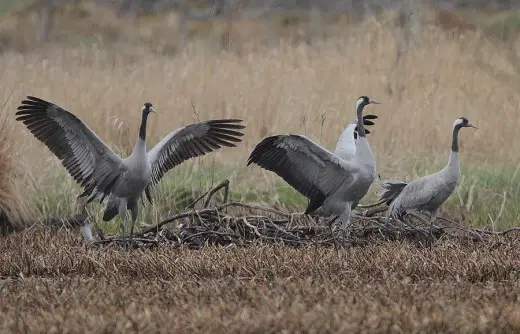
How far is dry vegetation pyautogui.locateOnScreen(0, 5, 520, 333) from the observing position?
5.86 metres

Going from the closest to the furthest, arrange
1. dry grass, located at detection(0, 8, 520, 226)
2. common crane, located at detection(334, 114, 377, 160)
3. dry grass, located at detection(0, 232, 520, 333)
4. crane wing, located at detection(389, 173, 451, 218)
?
dry grass, located at detection(0, 232, 520, 333) < crane wing, located at detection(389, 173, 451, 218) < common crane, located at detection(334, 114, 377, 160) < dry grass, located at detection(0, 8, 520, 226)

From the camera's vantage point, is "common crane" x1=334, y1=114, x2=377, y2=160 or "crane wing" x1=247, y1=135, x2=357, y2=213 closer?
"crane wing" x1=247, y1=135, x2=357, y2=213

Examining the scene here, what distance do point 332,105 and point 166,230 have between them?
17.5 ft

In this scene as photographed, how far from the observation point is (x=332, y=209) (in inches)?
366

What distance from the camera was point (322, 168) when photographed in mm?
9148

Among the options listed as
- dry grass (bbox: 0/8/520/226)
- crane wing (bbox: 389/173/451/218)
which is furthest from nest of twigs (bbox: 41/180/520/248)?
dry grass (bbox: 0/8/520/226)

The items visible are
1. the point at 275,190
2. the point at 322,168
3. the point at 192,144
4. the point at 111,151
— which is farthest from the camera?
the point at 275,190

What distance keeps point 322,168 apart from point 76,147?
1.74 m

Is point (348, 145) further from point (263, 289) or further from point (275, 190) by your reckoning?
point (263, 289)

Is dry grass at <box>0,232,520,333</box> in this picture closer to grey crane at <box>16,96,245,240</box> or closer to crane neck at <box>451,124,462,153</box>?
grey crane at <box>16,96,245,240</box>

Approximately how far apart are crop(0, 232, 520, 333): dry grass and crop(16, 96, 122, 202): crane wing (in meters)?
0.74

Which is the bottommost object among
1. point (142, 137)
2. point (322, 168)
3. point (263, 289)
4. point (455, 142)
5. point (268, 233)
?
point (268, 233)

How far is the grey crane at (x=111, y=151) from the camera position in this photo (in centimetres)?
912

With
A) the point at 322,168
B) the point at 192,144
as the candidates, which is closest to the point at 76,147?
the point at 192,144
